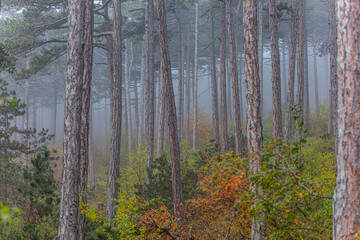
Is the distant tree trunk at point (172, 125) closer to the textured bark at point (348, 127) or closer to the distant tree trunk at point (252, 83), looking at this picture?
the distant tree trunk at point (252, 83)

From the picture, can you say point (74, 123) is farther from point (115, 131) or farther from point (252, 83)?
point (115, 131)

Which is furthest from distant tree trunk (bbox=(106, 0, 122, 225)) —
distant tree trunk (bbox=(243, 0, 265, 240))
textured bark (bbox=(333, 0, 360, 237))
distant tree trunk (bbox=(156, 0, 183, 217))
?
textured bark (bbox=(333, 0, 360, 237))

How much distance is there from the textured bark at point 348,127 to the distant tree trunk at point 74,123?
18.2 ft

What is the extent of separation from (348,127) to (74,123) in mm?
5775

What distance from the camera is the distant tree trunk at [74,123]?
7613mm

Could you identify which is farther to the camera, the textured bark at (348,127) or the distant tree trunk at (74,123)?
the distant tree trunk at (74,123)

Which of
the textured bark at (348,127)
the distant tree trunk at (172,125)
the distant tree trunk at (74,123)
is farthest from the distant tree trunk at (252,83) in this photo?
the distant tree trunk at (74,123)

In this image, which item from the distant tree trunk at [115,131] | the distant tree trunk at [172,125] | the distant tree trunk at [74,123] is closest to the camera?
the distant tree trunk at [74,123]

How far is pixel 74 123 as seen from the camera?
7.78m

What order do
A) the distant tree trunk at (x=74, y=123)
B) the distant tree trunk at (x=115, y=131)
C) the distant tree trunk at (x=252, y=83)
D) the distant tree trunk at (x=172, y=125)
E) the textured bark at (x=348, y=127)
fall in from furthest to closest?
the distant tree trunk at (x=115, y=131) < the distant tree trunk at (x=172, y=125) < the distant tree trunk at (x=252, y=83) < the distant tree trunk at (x=74, y=123) < the textured bark at (x=348, y=127)

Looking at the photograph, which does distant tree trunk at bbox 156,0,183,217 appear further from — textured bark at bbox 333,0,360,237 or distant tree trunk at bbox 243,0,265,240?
textured bark at bbox 333,0,360,237

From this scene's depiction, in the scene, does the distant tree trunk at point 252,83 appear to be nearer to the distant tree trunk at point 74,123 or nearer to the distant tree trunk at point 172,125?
the distant tree trunk at point 172,125

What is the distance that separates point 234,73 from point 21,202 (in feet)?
31.5

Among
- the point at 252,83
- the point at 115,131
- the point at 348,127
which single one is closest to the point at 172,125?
the point at 115,131
